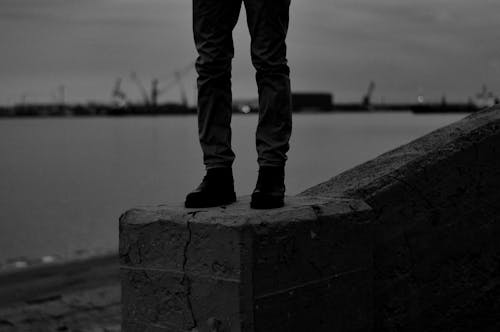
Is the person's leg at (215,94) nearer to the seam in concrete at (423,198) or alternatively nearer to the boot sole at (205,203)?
the boot sole at (205,203)

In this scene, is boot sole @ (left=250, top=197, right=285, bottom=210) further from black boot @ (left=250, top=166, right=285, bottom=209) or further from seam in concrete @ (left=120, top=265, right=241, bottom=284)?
seam in concrete @ (left=120, top=265, right=241, bottom=284)

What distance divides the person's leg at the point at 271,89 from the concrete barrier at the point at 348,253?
177 millimetres

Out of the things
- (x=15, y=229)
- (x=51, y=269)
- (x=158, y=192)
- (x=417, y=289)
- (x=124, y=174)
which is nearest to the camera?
(x=417, y=289)

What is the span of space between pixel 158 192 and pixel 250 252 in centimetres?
3649

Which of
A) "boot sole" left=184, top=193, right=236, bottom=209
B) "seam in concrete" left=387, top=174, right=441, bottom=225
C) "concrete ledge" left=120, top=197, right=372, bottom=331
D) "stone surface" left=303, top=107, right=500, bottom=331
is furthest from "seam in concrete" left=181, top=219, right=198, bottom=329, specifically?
"seam in concrete" left=387, top=174, right=441, bottom=225

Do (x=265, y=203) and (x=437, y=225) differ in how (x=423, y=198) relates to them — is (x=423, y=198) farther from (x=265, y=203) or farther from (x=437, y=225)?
(x=265, y=203)

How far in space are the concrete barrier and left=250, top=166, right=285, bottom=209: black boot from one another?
0.11 m

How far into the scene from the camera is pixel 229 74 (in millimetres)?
3869

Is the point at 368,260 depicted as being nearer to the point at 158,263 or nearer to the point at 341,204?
the point at 341,204

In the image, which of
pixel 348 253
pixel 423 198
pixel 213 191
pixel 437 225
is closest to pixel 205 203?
pixel 213 191

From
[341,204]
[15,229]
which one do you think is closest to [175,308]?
[341,204]

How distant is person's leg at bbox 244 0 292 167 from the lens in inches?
143

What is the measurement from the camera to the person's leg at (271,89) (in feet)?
11.9

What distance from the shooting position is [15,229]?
26.5 metres
